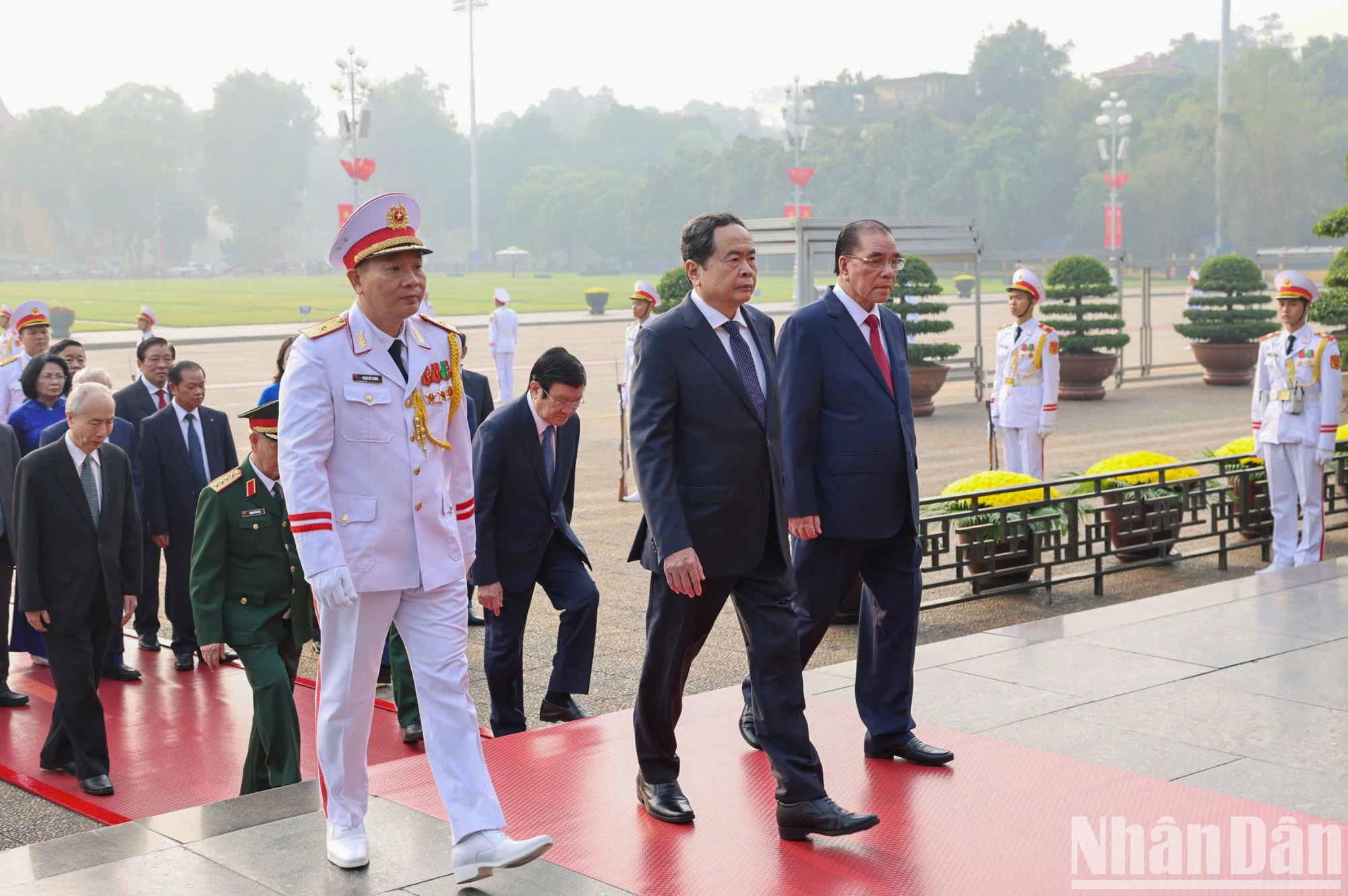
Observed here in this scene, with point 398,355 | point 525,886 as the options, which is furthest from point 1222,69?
point 525,886

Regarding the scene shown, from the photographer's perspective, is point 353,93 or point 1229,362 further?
point 353,93

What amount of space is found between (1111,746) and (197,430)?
4.91 m

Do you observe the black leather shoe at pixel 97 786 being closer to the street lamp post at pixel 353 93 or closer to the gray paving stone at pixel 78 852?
the gray paving stone at pixel 78 852

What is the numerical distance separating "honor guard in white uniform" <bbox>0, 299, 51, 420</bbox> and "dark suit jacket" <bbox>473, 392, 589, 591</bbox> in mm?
5004

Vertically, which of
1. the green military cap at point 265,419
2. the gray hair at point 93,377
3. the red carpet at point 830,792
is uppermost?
the gray hair at point 93,377

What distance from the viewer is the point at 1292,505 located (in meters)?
8.94

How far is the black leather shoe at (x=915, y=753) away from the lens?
4.69 meters

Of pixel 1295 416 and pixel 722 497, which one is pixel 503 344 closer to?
pixel 1295 416

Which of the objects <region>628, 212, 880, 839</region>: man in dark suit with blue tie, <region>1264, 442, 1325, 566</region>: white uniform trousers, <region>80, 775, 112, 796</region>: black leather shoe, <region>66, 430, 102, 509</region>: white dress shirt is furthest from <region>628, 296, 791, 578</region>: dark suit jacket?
<region>1264, 442, 1325, 566</region>: white uniform trousers

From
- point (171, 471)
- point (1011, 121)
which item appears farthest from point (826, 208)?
point (171, 471)

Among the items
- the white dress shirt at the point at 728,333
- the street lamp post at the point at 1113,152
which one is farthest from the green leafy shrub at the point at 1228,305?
the white dress shirt at the point at 728,333

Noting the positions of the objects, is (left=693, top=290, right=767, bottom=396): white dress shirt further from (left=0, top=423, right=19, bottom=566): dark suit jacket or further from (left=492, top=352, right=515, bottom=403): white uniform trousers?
(left=492, top=352, right=515, bottom=403): white uniform trousers

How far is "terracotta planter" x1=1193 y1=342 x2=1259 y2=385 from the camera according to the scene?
24047mm

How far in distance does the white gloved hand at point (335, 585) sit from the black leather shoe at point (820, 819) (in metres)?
1.35
